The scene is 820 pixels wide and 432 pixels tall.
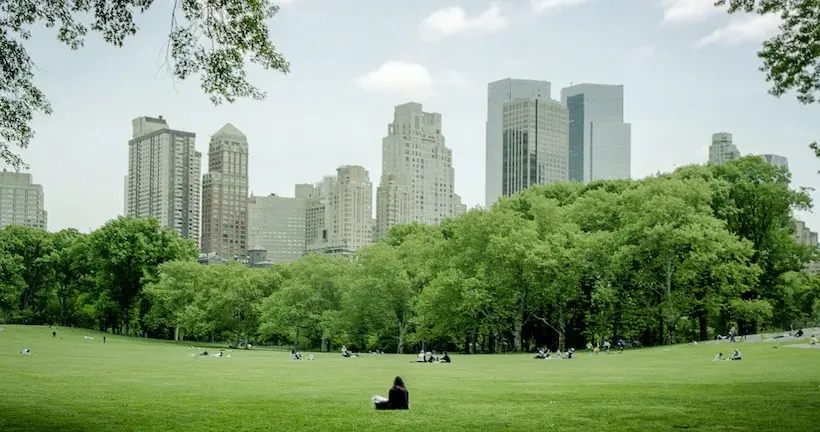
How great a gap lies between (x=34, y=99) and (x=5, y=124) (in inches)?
40.7

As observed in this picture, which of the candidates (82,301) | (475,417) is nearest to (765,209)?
(475,417)

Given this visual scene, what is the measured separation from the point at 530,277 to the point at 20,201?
163322 mm

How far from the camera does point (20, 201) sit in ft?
637

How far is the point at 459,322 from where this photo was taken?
7581 centimetres

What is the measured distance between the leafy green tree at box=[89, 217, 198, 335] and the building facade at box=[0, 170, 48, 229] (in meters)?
83.2

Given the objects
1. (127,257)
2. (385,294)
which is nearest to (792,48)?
(385,294)

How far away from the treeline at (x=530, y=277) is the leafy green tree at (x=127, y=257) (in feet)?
0.73

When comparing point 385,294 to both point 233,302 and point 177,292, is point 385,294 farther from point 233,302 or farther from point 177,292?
point 177,292

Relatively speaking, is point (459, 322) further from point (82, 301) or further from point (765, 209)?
point (82, 301)

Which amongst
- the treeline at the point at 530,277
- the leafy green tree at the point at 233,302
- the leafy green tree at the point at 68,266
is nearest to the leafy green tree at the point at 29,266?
the treeline at the point at 530,277

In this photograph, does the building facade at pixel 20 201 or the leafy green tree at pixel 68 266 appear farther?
the building facade at pixel 20 201

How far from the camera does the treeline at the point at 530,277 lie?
6769 cm

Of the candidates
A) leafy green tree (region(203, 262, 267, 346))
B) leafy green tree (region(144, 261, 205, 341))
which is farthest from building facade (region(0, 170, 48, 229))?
leafy green tree (region(203, 262, 267, 346))

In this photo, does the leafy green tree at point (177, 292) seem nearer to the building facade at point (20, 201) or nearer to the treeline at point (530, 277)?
the treeline at point (530, 277)
